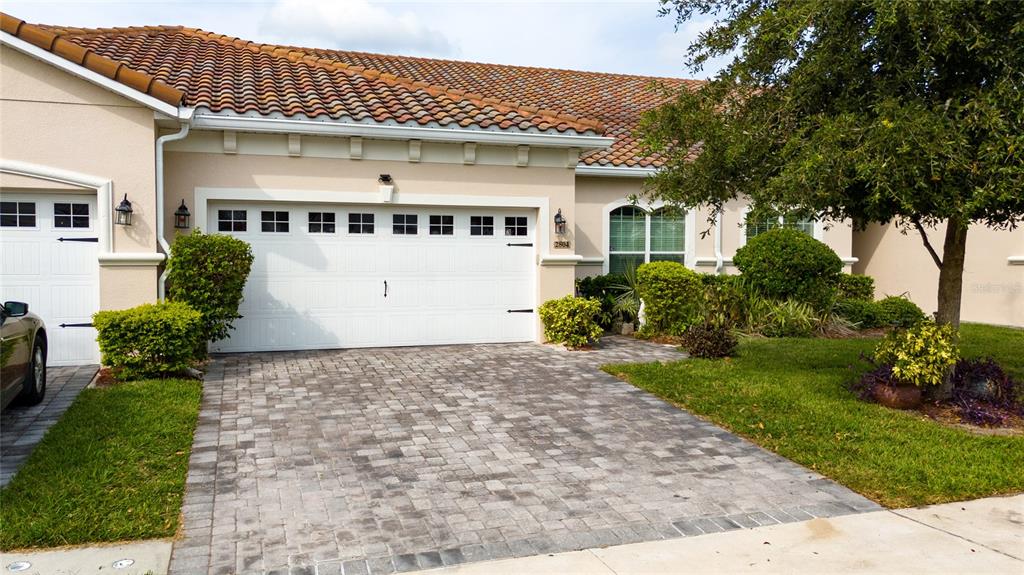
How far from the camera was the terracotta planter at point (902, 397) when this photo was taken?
25.6ft

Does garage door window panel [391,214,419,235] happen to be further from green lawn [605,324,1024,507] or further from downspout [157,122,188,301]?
green lawn [605,324,1024,507]

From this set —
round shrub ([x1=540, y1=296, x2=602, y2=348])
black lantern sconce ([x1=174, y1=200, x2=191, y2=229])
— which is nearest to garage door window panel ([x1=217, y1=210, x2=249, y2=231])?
black lantern sconce ([x1=174, y1=200, x2=191, y2=229])

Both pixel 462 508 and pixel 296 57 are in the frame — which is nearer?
pixel 462 508

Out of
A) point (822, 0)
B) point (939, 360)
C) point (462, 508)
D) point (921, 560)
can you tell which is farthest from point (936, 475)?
point (822, 0)

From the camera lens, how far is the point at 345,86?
12.7m

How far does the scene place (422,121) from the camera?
11.3 meters

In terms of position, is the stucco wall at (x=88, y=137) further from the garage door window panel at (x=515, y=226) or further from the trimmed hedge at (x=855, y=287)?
the trimmed hedge at (x=855, y=287)

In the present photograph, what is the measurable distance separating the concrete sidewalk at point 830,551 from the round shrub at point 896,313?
1028cm

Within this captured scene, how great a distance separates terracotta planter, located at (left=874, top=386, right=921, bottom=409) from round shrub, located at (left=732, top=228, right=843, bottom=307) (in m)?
5.90

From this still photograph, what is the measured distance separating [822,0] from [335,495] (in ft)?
18.8

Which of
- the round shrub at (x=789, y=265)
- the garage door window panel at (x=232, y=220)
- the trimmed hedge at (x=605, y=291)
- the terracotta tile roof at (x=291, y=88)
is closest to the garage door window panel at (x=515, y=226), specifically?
the terracotta tile roof at (x=291, y=88)

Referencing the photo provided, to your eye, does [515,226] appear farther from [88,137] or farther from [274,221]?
[88,137]

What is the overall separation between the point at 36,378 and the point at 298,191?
15.0ft

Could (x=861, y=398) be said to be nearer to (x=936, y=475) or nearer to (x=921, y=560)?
(x=936, y=475)
